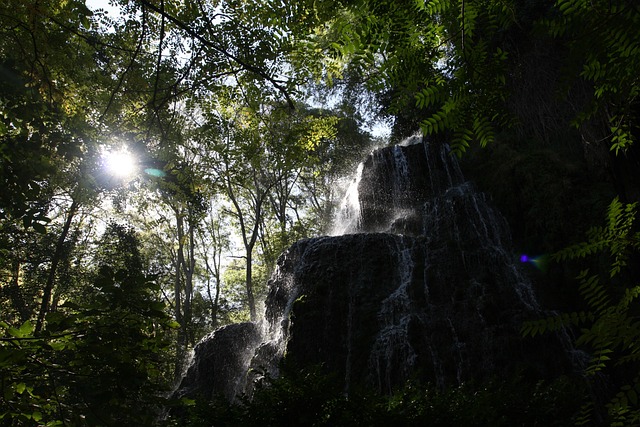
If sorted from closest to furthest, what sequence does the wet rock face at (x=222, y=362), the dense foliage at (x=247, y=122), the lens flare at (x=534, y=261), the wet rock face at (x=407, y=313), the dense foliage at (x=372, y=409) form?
the dense foliage at (x=247, y=122)
the dense foliage at (x=372, y=409)
the wet rock face at (x=407, y=313)
the lens flare at (x=534, y=261)
the wet rock face at (x=222, y=362)

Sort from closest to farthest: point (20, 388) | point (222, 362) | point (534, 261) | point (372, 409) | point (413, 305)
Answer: point (20, 388), point (372, 409), point (413, 305), point (534, 261), point (222, 362)

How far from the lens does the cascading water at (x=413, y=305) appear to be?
29.0 feet

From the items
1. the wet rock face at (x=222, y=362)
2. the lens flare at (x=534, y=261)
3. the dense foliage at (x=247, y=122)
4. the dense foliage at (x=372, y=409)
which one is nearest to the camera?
the dense foliage at (x=247, y=122)

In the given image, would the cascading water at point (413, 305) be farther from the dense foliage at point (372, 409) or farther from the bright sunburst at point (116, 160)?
the bright sunburst at point (116, 160)

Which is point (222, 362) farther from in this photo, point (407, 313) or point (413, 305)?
point (413, 305)

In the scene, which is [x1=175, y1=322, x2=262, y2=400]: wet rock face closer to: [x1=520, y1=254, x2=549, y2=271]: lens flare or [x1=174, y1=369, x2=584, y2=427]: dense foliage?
[x1=520, y1=254, x2=549, y2=271]: lens flare

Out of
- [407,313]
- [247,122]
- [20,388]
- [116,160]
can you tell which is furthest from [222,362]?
[20,388]

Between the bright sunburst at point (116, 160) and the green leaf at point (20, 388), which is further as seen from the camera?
the bright sunburst at point (116, 160)

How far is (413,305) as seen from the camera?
33.4ft

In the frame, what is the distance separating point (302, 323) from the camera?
10344 mm

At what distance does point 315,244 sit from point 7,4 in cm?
937

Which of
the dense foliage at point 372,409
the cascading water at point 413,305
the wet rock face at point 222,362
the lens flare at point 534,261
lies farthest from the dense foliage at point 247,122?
the wet rock face at point 222,362

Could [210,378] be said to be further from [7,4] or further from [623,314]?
[623,314]

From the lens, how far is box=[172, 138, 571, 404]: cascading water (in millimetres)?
8828
